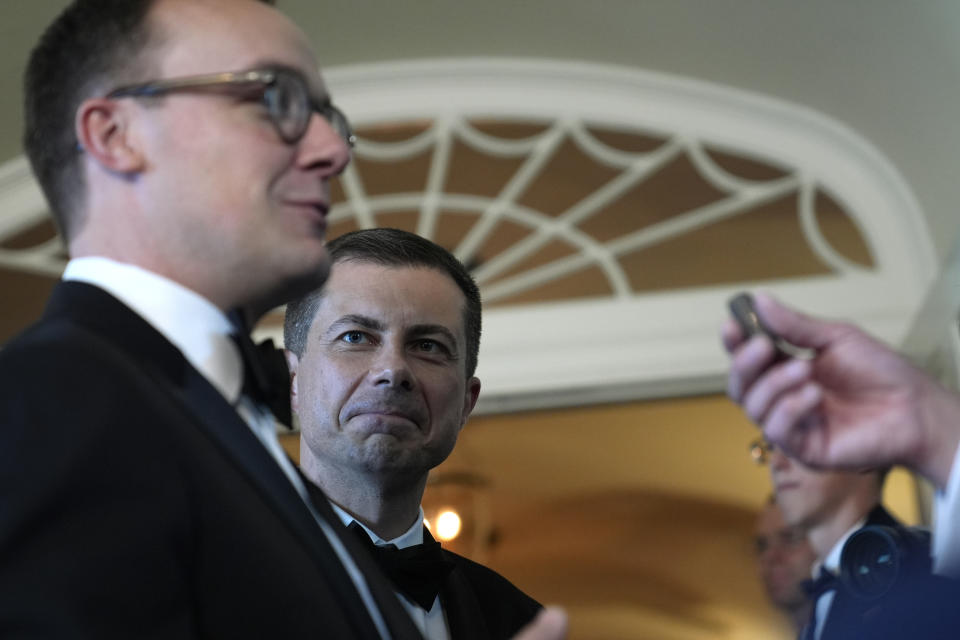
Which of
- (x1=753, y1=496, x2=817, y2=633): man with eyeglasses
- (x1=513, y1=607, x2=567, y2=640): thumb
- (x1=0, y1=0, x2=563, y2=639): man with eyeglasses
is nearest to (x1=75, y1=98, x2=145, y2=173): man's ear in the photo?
(x1=0, y1=0, x2=563, y2=639): man with eyeglasses

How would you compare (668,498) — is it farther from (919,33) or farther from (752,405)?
(752,405)

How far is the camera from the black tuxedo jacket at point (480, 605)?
5.34 ft

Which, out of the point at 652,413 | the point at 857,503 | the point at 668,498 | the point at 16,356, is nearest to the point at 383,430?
the point at 16,356

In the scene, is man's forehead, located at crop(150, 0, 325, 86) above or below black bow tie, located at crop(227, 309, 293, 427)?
above

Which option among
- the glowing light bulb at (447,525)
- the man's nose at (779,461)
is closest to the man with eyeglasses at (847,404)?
the man's nose at (779,461)

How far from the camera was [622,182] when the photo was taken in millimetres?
4512

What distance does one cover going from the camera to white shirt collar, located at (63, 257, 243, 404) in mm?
1082

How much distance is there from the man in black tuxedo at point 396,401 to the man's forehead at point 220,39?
0.63m

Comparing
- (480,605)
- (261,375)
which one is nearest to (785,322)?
(261,375)

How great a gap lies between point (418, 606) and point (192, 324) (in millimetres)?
677

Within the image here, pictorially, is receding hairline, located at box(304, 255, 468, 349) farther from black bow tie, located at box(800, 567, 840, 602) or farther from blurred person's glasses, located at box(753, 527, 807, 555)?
blurred person's glasses, located at box(753, 527, 807, 555)

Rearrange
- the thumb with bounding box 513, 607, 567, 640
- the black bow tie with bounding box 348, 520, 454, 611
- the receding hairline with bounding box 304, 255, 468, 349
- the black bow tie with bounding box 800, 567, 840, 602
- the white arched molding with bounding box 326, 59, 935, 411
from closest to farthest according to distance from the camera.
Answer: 1. the thumb with bounding box 513, 607, 567, 640
2. the black bow tie with bounding box 348, 520, 454, 611
3. the receding hairline with bounding box 304, 255, 468, 349
4. the black bow tie with bounding box 800, 567, 840, 602
5. the white arched molding with bounding box 326, 59, 935, 411

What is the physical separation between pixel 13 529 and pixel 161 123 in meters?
0.46

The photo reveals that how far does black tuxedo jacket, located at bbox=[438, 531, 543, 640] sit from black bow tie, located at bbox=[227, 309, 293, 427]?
0.58 metres
